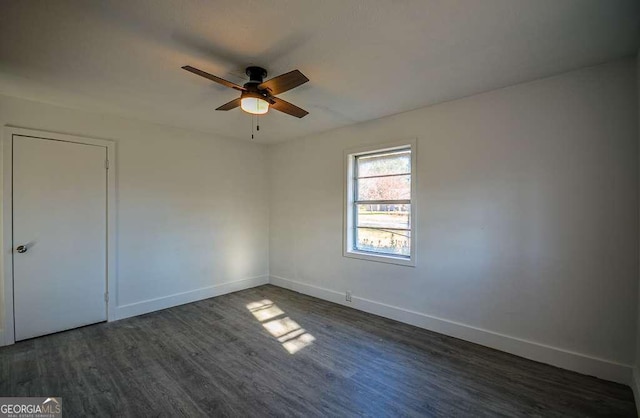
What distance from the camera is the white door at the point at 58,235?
3.02 metres

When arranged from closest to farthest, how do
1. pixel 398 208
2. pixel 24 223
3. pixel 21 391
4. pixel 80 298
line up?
pixel 21 391
pixel 24 223
pixel 80 298
pixel 398 208

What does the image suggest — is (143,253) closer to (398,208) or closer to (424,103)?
(398,208)

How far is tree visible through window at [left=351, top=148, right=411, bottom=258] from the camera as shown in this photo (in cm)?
361

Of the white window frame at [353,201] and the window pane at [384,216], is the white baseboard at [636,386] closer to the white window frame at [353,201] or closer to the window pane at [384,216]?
the white window frame at [353,201]

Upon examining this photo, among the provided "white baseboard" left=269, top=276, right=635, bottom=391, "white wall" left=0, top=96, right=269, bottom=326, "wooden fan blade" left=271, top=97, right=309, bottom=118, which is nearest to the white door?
"white wall" left=0, top=96, right=269, bottom=326

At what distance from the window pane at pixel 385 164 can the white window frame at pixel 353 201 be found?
0.09 meters

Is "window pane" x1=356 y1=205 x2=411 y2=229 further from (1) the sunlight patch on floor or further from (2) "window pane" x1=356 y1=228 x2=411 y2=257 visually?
(1) the sunlight patch on floor

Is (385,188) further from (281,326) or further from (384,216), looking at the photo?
(281,326)

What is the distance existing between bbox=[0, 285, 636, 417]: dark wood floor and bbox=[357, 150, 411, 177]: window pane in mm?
1931

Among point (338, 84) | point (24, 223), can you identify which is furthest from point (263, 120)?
point (24, 223)

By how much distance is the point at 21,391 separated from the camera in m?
2.20

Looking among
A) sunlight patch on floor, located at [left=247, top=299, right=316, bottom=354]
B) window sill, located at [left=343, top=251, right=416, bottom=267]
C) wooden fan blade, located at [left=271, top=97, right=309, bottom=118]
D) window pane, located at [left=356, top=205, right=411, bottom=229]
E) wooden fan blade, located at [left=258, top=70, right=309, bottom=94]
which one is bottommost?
sunlight patch on floor, located at [left=247, top=299, right=316, bottom=354]

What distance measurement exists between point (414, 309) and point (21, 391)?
364 cm

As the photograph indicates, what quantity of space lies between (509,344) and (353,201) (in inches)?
→ 94.5
